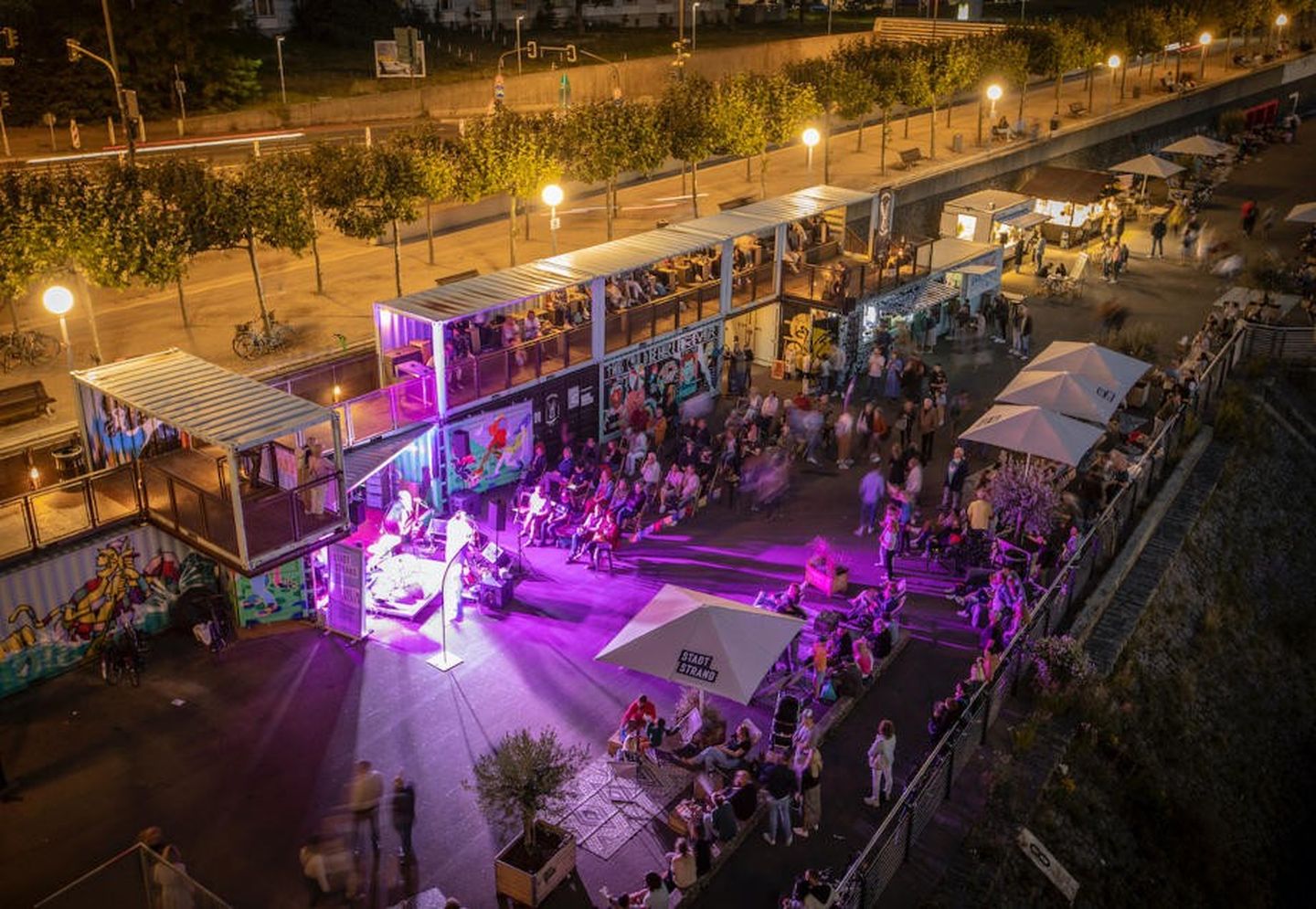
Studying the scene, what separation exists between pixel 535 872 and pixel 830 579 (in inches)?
317

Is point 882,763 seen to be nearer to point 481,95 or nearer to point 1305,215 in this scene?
point 1305,215

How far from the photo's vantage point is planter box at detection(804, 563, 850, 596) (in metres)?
19.5

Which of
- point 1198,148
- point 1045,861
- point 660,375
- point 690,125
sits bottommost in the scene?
point 1045,861

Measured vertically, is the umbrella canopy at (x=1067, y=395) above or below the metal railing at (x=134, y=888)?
above

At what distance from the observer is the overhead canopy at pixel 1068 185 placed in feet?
133

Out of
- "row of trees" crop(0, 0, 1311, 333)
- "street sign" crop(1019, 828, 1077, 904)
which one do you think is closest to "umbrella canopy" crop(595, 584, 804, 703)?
"street sign" crop(1019, 828, 1077, 904)

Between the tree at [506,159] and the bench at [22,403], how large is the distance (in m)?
13.4

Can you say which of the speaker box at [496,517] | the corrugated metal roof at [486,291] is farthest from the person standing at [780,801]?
the corrugated metal roof at [486,291]

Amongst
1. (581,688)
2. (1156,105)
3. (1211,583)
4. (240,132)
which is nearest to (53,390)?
(581,688)

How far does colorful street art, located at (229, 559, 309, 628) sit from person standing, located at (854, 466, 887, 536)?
980 centimetres

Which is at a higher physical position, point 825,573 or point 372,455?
point 372,455

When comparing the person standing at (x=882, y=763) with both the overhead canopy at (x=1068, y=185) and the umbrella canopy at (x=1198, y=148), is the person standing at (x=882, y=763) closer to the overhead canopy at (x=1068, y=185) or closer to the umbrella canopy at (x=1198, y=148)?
the overhead canopy at (x=1068, y=185)

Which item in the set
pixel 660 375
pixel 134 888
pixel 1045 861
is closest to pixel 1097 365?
pixel 660 375

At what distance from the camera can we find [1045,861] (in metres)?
14.8
